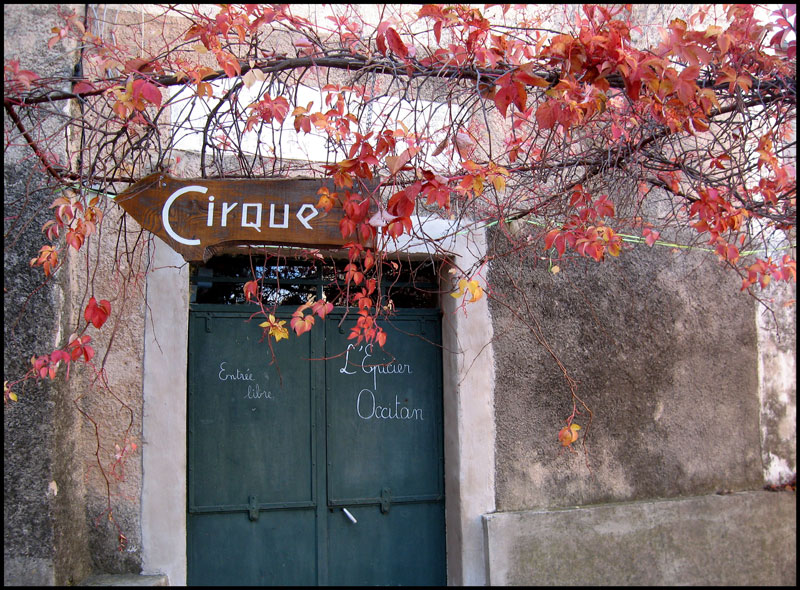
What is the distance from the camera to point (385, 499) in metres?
4.07

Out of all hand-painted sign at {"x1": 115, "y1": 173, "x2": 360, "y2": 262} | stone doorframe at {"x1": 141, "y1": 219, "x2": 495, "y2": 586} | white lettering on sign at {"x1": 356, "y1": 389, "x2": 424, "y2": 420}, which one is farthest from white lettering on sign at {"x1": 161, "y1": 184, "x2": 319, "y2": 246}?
white lettering on sign at {"x1": 356, "y1": 389, "x2": 424, "y2": 420}

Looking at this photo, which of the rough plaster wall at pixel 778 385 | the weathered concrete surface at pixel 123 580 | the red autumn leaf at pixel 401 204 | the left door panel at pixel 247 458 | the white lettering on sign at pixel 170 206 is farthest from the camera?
the rough plaster wall at pixel 778 385

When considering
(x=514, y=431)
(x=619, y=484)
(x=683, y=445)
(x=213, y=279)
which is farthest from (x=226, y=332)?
(x=683, y=445)

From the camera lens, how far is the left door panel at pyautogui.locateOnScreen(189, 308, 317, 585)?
3.81m

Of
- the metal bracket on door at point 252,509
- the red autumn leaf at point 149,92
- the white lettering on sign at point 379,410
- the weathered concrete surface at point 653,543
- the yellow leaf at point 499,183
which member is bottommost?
the weathered concrete surface at point 653,543

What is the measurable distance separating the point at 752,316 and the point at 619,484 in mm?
1742

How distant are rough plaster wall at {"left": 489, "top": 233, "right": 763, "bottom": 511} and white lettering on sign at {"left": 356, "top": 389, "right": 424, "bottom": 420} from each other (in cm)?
57

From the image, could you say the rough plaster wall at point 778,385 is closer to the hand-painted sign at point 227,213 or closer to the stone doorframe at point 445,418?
the stone doorframe at point 445,418

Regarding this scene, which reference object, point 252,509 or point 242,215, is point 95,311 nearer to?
point 242,215

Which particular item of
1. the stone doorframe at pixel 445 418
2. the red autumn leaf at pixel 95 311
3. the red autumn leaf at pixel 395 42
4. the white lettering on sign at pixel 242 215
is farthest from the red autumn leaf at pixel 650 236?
the red autumn leaf at pixel 95 311

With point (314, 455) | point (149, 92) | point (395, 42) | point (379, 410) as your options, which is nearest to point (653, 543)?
point (379, 410)

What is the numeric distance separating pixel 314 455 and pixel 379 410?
0.50 m

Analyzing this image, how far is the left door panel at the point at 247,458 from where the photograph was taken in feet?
12.5

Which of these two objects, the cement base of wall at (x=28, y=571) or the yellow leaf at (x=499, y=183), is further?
the cement base of wall at (x=28, y=571)
